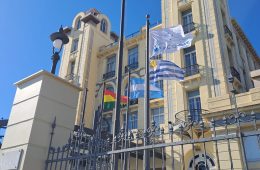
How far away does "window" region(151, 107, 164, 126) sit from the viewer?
2058 centimetres

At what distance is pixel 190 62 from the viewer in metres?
18.7

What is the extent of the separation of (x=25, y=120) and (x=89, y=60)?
21178mm

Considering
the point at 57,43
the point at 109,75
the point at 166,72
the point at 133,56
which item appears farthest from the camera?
the point at 109,75

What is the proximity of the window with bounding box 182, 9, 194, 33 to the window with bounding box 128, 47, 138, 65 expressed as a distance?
5.75m

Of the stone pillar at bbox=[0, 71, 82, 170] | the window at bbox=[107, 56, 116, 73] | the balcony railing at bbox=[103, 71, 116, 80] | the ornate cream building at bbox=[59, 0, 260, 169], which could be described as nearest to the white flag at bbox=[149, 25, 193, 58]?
the ornate cream building at bbox=[59, 0, 260, 169]

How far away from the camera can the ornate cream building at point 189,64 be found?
1398cm

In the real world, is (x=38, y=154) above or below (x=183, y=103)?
below

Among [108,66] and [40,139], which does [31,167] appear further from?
[108,66]

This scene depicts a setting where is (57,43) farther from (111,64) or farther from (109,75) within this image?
(111,64)

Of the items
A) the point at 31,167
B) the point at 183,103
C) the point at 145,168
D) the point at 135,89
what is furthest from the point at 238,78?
the point at 31,167

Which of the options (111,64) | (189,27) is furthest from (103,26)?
(189,27)

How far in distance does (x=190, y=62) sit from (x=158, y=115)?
486cm

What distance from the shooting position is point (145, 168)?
17.3 feet

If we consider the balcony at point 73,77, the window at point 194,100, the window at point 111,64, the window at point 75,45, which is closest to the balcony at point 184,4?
the window at point 194,100
